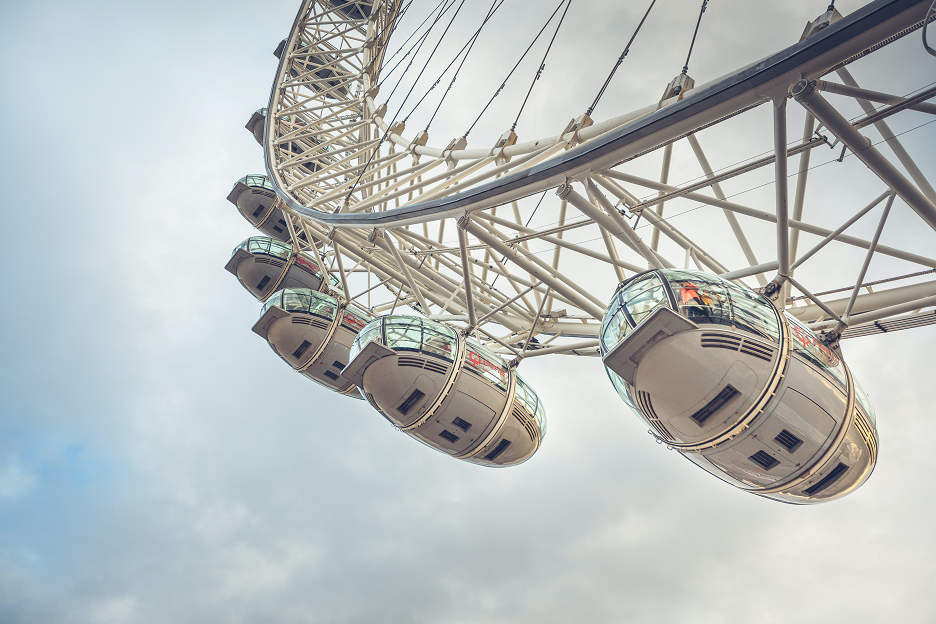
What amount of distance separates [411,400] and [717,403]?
7.40 metres

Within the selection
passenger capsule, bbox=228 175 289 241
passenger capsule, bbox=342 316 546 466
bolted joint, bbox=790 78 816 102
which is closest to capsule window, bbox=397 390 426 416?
passenger capsule, bbox=342 316 546 466

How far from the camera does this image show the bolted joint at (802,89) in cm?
852

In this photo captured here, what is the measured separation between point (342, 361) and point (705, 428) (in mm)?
14516

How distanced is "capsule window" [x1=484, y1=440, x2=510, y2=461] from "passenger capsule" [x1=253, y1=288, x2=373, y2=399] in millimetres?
7529

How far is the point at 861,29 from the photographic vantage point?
7.93 meters

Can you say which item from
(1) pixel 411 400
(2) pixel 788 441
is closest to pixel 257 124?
(1) pixel 411 400

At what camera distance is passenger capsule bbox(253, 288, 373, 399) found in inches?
861

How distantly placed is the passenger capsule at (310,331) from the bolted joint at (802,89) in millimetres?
16381

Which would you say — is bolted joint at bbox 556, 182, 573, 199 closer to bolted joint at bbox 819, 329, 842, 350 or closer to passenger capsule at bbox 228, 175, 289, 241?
bolted joint at bbox 819, 329, 842, 350

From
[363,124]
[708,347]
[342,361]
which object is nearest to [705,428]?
[708,347]

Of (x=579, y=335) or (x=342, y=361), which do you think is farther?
(x=342, y=361)

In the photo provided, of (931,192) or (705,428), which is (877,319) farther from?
(705,428)

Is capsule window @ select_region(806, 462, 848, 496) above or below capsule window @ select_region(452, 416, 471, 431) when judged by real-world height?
below

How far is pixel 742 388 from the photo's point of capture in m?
9.69
